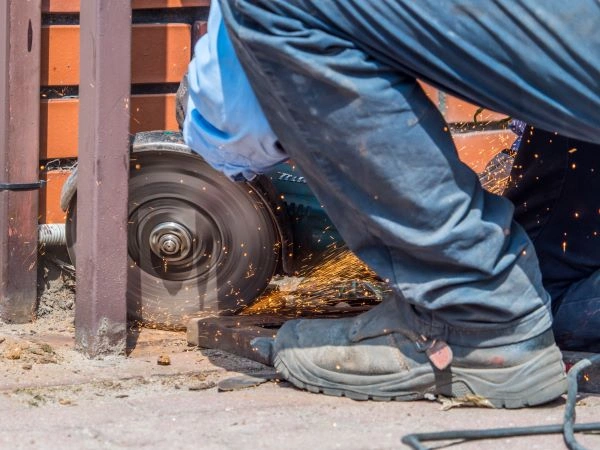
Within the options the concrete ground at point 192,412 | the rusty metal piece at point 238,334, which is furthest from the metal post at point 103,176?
the rusty metal piece at point 238,334

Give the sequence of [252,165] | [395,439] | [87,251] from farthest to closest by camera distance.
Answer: [87,251], [252,165], [395,439]

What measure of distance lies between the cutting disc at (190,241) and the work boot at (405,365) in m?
0.70

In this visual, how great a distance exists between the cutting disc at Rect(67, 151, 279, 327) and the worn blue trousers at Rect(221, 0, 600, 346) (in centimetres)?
87

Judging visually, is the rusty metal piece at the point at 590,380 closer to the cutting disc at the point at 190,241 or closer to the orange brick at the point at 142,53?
the cutting disc at the point at 190,241

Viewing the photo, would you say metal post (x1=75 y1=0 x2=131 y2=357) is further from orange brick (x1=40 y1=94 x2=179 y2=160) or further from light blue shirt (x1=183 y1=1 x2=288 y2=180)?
orange brick (x1=40 y1=94 x2=179 y2=160)

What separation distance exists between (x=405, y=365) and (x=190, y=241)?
0.98 meters

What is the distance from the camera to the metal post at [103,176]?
266 cm

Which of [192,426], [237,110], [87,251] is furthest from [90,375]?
[237,110]

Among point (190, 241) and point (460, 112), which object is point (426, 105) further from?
point (460, 112)

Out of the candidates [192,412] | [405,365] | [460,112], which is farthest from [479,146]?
[192,412]

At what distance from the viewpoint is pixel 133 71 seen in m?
3.36

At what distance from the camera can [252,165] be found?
8.25ft

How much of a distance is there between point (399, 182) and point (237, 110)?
382mm

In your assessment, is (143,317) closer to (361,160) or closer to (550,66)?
(361,160)
